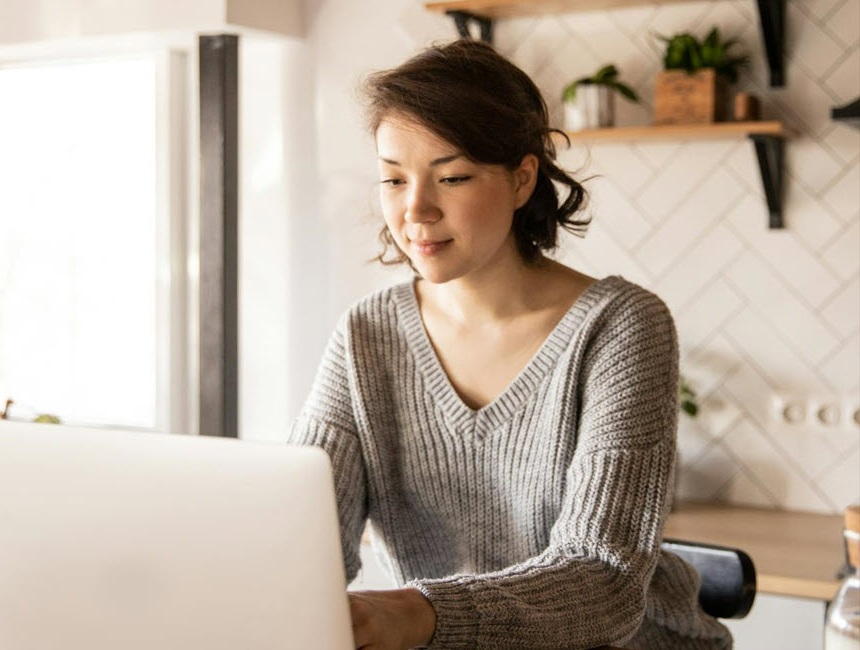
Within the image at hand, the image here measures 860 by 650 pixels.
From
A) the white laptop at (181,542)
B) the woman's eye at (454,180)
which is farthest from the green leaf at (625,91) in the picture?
the white laptop at (181,542)

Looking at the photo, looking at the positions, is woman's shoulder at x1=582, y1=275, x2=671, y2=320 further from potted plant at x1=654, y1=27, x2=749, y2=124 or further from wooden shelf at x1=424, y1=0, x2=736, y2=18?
wooden shelf at x1=424, y1=0, x2=736, y2=18

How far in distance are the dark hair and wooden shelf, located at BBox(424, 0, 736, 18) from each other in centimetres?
122

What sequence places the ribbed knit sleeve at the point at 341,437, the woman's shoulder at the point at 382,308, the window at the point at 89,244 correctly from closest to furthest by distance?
the ribbed knit sleeve at the point at 341,437 → the woman's shoulder at the point at 382,308 → the window at the point at 89,244

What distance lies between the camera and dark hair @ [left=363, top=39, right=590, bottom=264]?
59.1 inches

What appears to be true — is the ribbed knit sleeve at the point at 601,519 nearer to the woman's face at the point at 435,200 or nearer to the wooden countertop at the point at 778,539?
the woman's face at the point at 435,200

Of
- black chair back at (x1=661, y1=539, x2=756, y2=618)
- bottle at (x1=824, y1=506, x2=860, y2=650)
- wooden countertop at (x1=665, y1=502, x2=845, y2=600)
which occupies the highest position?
bottle at (x1=824, y1=506, x2=860, y2=650)

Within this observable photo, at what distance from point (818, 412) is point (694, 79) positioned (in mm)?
750

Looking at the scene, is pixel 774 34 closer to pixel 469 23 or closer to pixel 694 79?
pixel 694 79

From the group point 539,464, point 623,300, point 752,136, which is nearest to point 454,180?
point 623,300

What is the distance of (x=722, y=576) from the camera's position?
170cm

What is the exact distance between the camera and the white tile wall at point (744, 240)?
270 cm

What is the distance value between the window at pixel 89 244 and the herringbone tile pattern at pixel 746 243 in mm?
1090

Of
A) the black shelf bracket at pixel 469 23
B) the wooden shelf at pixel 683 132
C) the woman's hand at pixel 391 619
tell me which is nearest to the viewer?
the woman's hand at pixel 391 619

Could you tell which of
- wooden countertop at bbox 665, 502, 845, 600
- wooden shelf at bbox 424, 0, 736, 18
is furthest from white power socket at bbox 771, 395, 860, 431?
wooden shelf at bbox 424, 0, 736, 18
